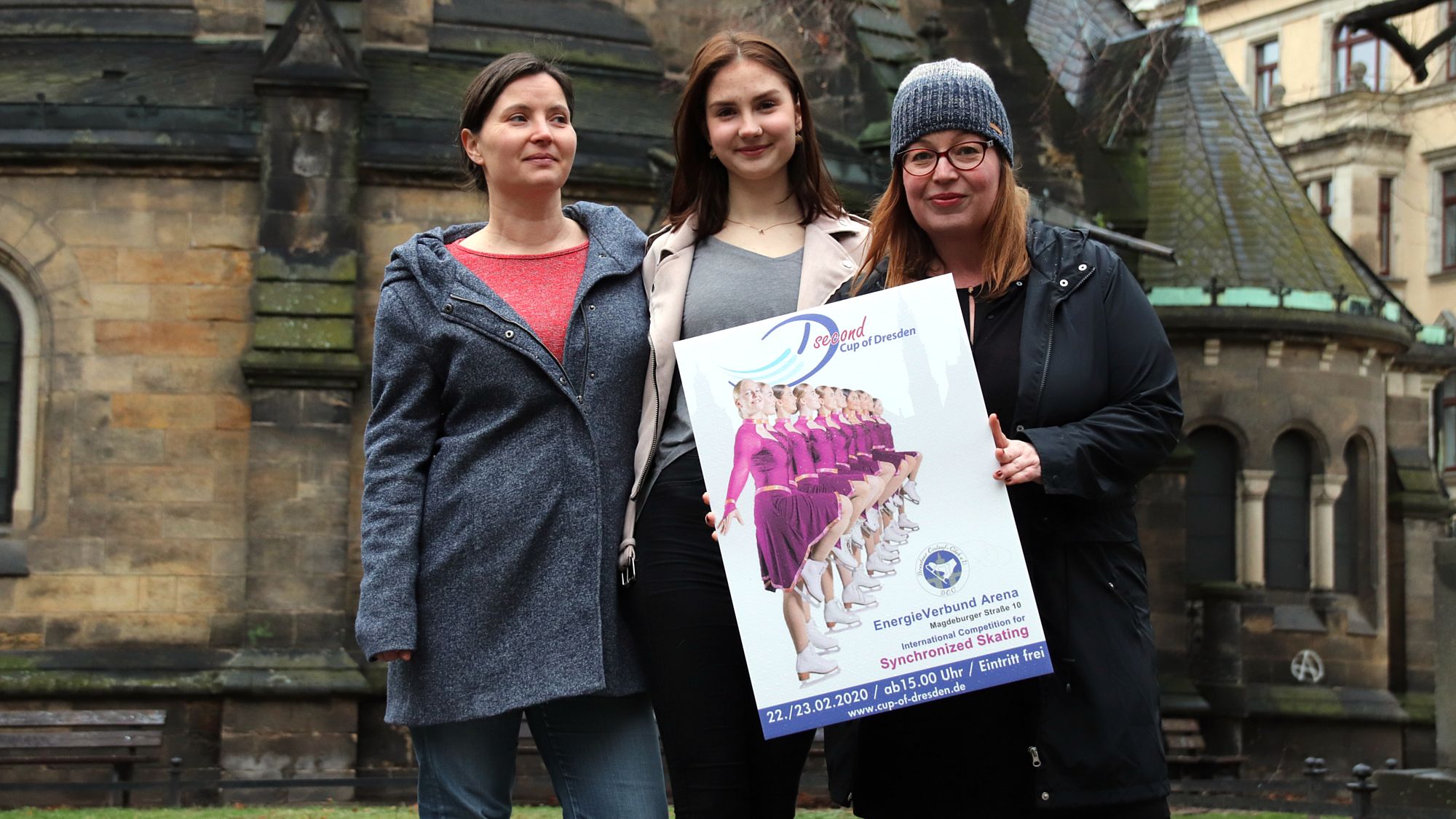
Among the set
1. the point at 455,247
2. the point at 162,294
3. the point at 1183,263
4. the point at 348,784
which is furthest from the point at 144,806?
the point at 1183,263

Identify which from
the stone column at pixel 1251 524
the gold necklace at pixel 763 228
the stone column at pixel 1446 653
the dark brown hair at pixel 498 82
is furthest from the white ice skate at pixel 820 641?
the stone column at pixel 1251 524

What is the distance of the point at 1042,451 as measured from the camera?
3580 millimetres

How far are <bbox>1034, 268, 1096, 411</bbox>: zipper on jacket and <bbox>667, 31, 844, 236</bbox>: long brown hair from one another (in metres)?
0.64

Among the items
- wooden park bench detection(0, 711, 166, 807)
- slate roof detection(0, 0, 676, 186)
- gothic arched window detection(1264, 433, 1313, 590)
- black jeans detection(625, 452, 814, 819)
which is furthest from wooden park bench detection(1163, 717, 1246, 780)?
black jeans detection(625, 452, 814, 819)

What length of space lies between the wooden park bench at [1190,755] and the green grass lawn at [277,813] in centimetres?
563

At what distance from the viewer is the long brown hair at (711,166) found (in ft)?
13.3

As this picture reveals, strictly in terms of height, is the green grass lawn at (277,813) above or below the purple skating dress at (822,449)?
below

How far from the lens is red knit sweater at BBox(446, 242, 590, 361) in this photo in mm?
4027

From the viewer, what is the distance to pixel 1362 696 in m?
21.5

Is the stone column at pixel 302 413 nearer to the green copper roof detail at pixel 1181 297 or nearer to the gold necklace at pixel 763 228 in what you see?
the gold necklace at pixel 763 228

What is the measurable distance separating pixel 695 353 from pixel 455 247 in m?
0.73

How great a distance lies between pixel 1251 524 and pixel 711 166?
18.4 meters

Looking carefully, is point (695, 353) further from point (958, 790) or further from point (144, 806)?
point (144, 806)

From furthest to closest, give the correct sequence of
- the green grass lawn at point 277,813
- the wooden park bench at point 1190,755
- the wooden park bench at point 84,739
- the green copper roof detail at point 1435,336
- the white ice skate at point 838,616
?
the green copper roof detail at point 1435,336 → the wooden park bench at point 1190,755 → the wooden park bench at point 84,739 → the green grass lawn at point 277,813 → the white ice skate at point 838,616
